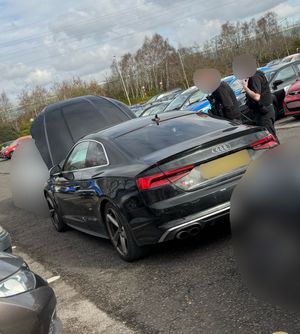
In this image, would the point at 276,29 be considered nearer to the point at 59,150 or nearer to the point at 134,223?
the point at 59,150

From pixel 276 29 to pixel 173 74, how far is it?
15.0 metres

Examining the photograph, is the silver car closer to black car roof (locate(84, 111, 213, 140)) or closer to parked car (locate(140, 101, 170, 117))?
black car roof (locate(84, 111, 213, 140))

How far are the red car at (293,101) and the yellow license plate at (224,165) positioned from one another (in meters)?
8.69

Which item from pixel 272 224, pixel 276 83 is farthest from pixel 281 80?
pixel 272 224

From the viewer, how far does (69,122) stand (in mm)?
10375

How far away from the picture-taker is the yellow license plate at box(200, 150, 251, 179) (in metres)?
4.92

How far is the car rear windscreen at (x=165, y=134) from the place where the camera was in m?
5.40

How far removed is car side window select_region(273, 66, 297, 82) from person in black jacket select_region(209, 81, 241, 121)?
24.2 ft

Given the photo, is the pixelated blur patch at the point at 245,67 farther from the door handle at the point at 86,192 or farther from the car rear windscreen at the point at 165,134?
the door handle at the point at 86,192

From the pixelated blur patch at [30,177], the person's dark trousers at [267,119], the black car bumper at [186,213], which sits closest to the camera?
the black car bumper at [186,213]

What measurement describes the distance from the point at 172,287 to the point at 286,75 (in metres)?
12.2

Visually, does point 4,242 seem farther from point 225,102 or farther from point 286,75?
point 286,75

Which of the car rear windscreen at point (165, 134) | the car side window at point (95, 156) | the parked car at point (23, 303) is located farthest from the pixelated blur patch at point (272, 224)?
A: the car side window at point (95, 156)

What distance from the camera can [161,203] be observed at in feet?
15.8
